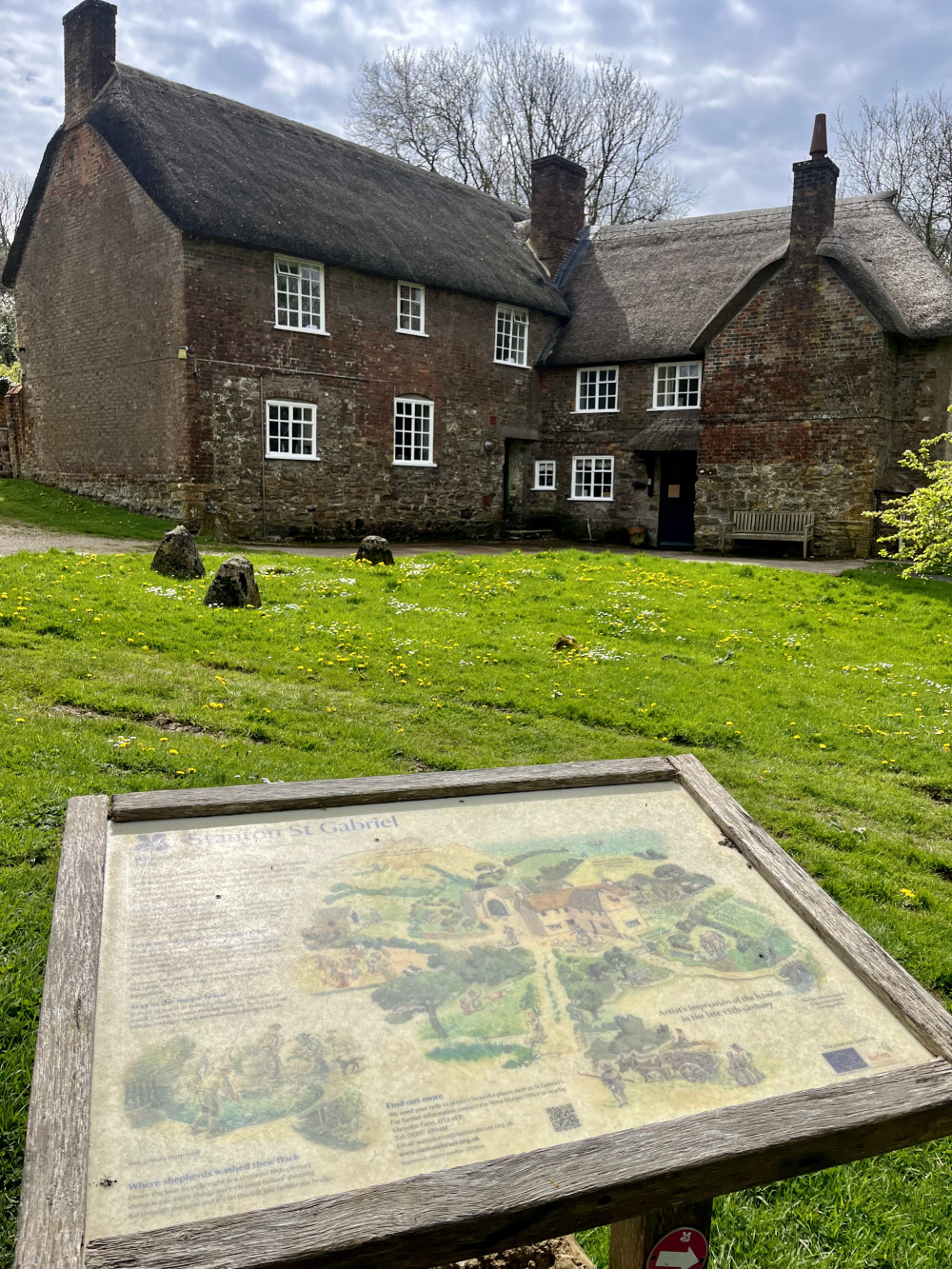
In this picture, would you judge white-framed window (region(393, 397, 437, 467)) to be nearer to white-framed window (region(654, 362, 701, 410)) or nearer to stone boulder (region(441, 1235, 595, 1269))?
white-framed window (region(654, 362, 701, 410))

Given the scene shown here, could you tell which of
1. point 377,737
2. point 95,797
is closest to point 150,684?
point 377,737

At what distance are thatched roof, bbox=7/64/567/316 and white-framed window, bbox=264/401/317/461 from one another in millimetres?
3386

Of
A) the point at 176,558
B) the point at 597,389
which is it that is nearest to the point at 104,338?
the point at 176,558

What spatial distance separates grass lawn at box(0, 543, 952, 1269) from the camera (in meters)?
3.27

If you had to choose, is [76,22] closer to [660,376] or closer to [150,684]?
[660,376]

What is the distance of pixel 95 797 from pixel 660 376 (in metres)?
24.3

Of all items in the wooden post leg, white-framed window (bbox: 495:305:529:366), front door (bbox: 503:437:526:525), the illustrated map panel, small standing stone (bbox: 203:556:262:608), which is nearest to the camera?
the illustrated map panel

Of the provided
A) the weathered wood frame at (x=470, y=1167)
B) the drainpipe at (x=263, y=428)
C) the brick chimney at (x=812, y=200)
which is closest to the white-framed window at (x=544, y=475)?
the brick chimney at (x=812, y=200)

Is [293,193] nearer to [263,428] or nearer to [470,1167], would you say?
[263,428]

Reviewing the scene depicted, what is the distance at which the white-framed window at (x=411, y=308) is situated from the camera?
2334cm

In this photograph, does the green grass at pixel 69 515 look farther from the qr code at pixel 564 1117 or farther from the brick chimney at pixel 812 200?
the qr code at pixel 564 1117

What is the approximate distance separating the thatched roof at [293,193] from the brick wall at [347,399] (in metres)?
0.58

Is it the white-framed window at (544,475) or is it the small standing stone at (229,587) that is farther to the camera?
the white-framed window at (544,475)

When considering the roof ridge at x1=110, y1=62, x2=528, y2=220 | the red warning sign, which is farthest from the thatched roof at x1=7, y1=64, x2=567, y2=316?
the red warning sign
